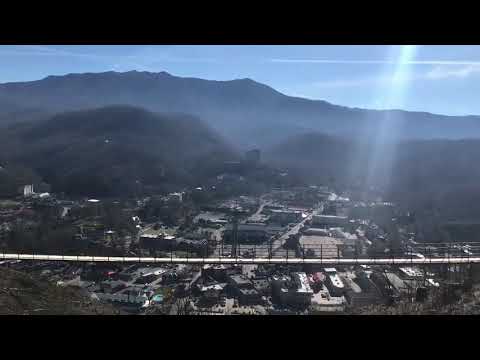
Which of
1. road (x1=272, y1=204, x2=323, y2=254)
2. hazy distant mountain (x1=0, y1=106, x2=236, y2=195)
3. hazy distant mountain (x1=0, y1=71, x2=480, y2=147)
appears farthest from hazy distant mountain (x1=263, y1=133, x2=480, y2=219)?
hazy distant mountain (x1=0, y1=71, x2=480, y2=147)

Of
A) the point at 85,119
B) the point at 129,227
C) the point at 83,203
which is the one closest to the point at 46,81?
the point at 85,119

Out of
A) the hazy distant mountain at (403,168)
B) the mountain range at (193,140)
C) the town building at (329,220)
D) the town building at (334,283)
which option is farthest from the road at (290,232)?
the mountain range at (193,140)

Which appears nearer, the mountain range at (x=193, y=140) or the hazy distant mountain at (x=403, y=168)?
the hazy distant mountain at (x=403, y=168)

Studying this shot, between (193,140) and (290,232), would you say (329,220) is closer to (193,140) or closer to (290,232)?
(290,232)

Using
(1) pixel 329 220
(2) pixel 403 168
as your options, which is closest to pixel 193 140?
(2) pixel 403 168

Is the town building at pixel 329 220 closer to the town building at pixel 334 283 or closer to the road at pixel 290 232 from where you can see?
the road at pixel 290 232

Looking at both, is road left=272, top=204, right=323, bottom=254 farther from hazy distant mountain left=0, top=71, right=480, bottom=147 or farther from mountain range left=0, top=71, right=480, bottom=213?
hazy distant mountain left=0, top=71, right=480, bottom=147
